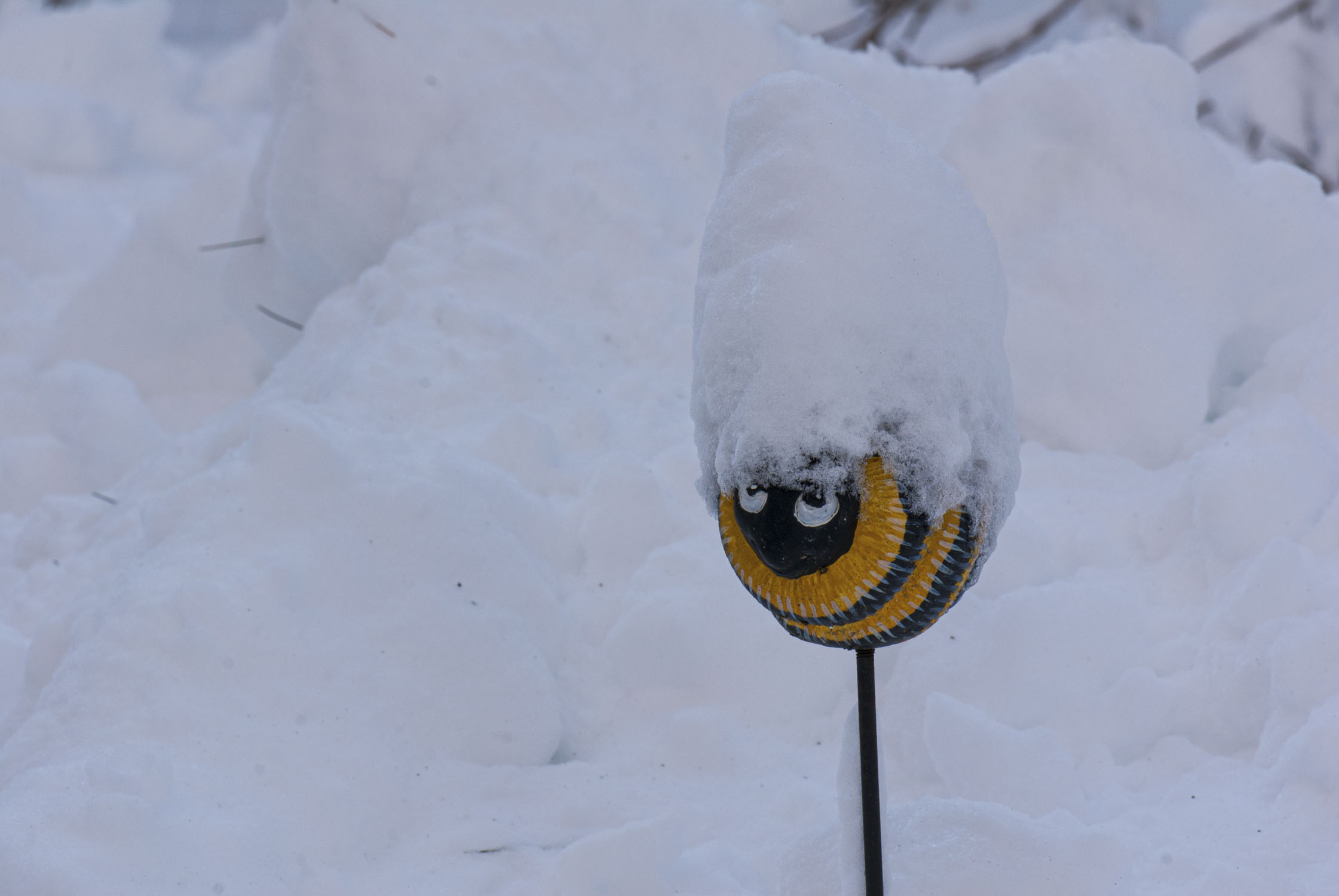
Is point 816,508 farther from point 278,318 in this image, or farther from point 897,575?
point 278,318

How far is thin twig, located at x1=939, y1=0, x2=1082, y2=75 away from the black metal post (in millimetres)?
2787

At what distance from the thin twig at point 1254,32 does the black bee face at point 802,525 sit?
2926 mm

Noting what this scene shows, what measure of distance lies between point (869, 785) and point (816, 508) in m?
0.27

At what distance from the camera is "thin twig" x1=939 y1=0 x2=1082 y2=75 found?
3.25 metres

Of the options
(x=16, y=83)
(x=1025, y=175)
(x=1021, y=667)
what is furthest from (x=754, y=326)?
(x=16, y=83)

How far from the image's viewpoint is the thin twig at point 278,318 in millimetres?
2674

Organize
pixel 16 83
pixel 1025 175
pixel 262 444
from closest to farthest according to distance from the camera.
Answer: pixel 262 444
pixel 1025 175
pixel 16 83

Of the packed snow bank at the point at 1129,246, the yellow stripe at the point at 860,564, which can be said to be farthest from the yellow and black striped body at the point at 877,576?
the packed snow bank at the point at 1129,246

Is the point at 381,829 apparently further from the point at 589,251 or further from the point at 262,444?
the point at 589,251

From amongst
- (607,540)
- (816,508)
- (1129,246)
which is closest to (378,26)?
(607,540)

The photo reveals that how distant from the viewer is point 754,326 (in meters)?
0.78

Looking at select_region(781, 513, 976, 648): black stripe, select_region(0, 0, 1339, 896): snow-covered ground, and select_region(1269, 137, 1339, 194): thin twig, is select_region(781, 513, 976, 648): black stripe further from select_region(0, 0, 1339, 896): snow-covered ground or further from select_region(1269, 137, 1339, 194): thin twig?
select_region(1269, 137, 1339, 194): thin twig

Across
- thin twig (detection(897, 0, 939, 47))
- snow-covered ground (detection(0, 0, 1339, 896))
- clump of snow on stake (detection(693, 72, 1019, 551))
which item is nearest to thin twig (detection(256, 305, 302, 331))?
snow-covered ground (detection(0, 0, 1339, 896))

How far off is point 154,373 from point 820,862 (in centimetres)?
268
